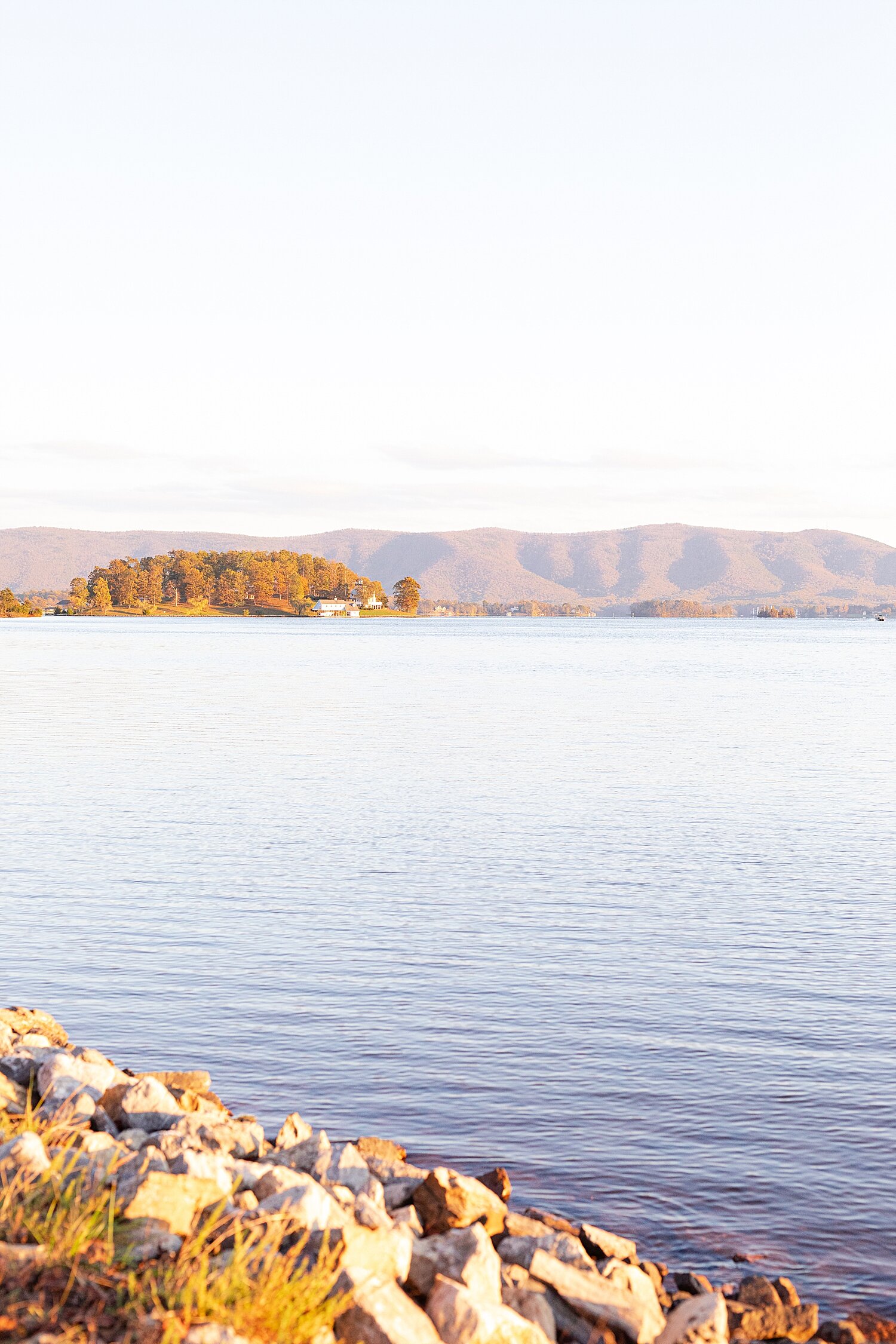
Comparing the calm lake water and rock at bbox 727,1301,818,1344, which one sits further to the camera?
the calm lake water

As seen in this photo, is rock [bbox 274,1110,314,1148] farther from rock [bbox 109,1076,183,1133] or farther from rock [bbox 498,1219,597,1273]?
rock [bbox 498,1219,597,1273]

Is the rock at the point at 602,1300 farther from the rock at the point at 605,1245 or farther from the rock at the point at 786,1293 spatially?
the rock at the point at 786,1293

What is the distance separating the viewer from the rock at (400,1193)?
34.1 ft

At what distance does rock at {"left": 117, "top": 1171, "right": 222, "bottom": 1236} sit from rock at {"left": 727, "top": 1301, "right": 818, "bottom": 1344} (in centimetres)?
388

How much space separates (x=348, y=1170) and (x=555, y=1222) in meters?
1.88

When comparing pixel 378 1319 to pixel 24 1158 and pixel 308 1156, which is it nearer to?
pixel 24 1158

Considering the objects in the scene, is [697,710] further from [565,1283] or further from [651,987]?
[565,1283]

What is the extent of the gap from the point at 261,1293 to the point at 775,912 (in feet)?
56.6

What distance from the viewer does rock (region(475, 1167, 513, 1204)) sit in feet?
37.7

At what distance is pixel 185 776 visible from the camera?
41.3 m

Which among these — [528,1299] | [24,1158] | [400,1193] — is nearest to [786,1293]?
[528,1299]

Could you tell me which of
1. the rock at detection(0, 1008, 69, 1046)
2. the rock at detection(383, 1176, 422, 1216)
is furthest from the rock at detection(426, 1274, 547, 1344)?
the rock at detection(0, 1008, 69, 1046)

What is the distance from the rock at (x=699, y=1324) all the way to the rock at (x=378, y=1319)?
1989mm

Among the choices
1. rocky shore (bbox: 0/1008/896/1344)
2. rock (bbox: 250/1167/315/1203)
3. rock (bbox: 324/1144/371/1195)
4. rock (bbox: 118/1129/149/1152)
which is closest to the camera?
rocky shore (bbox: 0/1008/896/1344)
